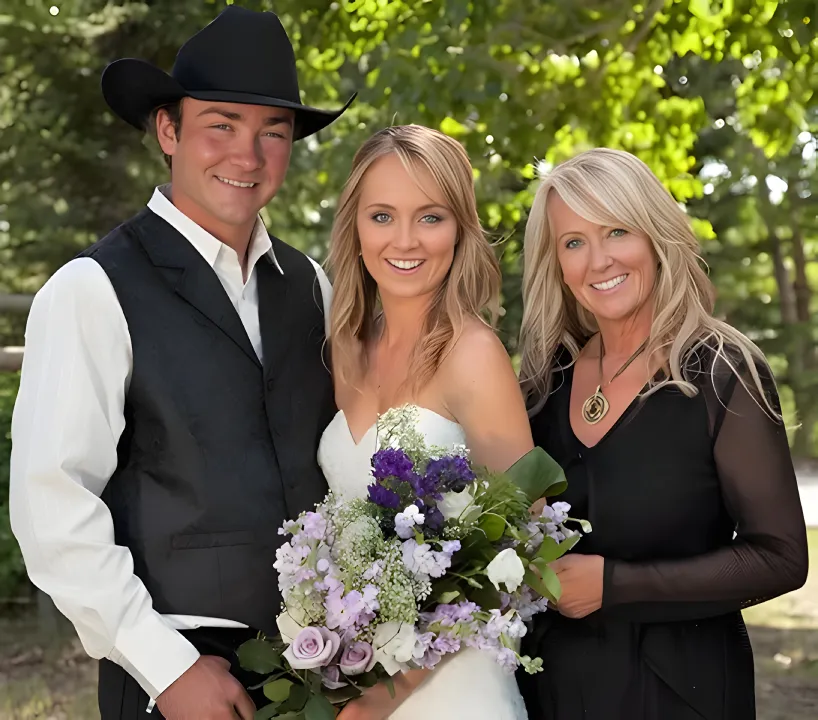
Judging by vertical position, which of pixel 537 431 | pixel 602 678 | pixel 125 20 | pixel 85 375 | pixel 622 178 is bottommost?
pixel 602 678

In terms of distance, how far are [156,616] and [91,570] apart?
214 mm

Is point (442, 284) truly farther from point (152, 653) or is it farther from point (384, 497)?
point (152, 653)

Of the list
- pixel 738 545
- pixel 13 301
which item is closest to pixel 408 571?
pixel 738 545

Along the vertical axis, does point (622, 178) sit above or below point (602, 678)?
above

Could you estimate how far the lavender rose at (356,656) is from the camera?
2.65 metres

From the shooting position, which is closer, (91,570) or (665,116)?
(91,570)

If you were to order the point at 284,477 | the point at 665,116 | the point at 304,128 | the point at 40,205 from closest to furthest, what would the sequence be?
the point at 284,477 < the point at 304,128 < the point at 665,116 < the point at 40,205

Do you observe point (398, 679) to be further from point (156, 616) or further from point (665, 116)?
point (665, 116)

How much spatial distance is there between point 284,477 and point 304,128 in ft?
4.18

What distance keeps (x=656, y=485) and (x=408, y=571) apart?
913 millimetres

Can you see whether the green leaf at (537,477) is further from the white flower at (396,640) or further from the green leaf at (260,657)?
the green leaf at (260,657)

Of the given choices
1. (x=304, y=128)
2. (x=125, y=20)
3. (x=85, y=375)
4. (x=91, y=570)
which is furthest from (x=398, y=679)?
(x=125, y=20)

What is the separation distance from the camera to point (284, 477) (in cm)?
331

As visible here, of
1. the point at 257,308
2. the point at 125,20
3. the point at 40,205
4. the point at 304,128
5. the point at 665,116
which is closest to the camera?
the point at 257,308
